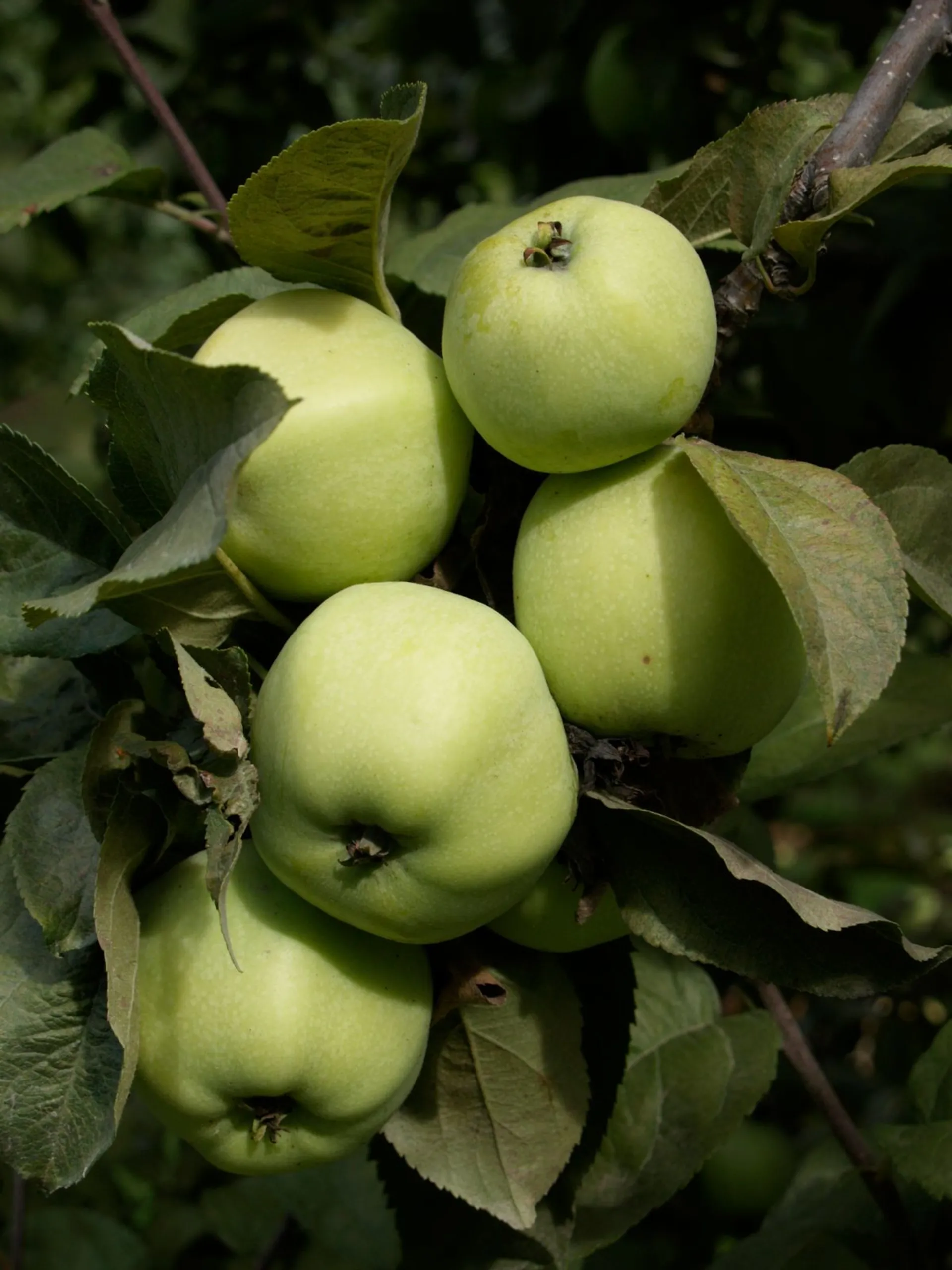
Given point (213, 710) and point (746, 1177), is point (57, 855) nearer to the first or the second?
point (213, 710)

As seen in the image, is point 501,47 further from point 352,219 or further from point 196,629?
point 196,629

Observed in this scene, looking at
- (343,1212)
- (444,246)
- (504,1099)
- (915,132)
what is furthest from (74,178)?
(343,1212)

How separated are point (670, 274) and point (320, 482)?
0.20 metres

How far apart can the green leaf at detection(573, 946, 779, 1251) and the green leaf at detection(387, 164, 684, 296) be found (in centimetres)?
59

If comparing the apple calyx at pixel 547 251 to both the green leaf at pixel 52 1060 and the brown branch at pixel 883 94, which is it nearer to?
the brown branch at pixel 883 94

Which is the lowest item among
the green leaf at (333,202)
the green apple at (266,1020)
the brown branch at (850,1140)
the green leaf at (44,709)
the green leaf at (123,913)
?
the brown branch at (850,1140)

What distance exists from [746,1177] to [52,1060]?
919 mm

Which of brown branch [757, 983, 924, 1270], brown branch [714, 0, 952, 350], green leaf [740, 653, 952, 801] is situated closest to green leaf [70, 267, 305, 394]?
brown branch [714, 0, 952, 350]

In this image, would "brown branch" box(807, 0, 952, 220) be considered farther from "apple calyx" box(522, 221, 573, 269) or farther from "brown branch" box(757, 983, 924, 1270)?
"brown branch" box(757, 983, 924, 1270)

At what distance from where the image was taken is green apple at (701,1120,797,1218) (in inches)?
52.7

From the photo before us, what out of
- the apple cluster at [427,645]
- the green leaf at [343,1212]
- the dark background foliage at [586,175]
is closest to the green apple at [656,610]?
the apple cluster at [427,645]

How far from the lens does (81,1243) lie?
4.79 feet

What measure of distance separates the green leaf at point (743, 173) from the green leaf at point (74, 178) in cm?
57

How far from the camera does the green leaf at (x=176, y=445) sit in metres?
0.54
